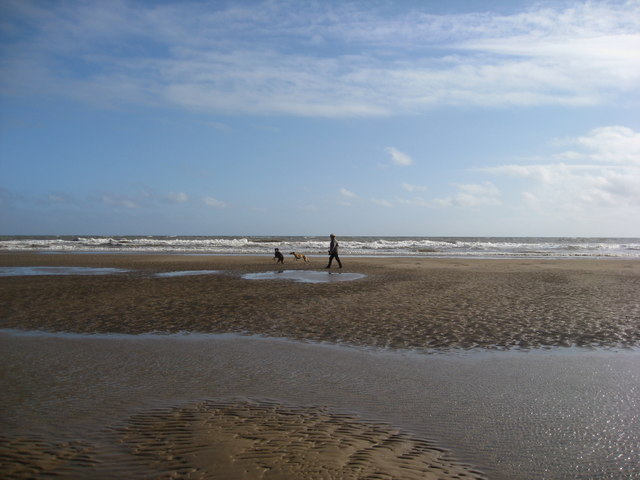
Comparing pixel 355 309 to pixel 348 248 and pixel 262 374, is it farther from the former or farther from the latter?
pixel 348 248

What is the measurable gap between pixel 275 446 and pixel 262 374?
2.57m

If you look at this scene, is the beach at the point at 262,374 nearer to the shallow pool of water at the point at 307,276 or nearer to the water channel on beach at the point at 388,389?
the water channel on beach at the point at 388,389

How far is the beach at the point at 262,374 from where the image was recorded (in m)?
4.30

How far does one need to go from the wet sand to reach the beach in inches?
3.2

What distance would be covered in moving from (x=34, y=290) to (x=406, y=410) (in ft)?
50.3

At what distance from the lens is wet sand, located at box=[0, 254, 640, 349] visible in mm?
9883

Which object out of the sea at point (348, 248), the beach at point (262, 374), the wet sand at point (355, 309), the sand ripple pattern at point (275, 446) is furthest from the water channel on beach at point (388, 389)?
the sea at point (348, 248)

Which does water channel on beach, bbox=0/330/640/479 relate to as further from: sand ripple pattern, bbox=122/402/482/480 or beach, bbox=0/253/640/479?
sand ripple pattern, bbox=122/402/482/480

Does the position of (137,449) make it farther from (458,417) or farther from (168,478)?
(458,417)

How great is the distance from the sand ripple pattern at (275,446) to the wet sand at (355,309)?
4.13 meters

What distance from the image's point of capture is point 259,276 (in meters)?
21.8

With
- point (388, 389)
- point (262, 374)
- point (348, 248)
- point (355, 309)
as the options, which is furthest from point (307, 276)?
point (348, 248)

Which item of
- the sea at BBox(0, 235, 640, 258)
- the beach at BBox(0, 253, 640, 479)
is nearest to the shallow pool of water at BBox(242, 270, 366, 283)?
the beach at BBox(0, 253, 640, 479)

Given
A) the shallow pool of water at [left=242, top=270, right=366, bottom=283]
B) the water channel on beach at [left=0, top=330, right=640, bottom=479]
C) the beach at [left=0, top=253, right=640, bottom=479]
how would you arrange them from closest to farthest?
the beach at [left=0, top=253, right=640, bottom=479]
the water channel on beach at [left=0, top=330, right=640, bottom=479]
the shallow pool of water at [left=242, top=270, right=366, bottom=283]
